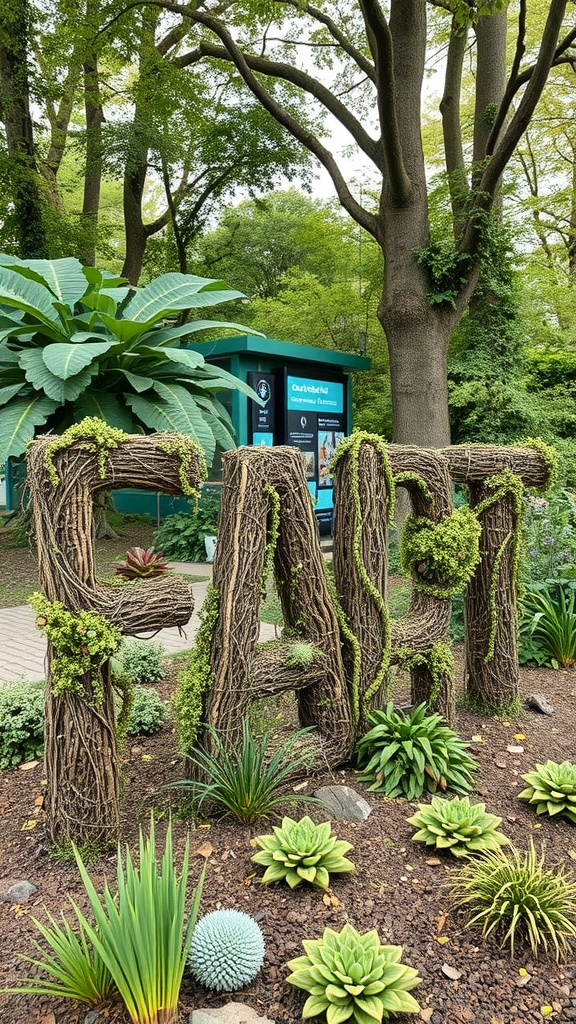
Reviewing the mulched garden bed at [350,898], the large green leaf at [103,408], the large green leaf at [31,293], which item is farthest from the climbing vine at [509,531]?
the large green leaf at [31,293]

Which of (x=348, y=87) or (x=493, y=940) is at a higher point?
(x=348, y=87)

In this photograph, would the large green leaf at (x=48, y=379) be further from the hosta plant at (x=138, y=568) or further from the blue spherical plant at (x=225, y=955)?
the blue spherical plant at (x=225, y=955)

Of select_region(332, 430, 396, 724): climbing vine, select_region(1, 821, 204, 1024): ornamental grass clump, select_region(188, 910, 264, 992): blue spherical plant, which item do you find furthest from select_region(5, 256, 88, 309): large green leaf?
select_region(188, 910, 264, 992): blue spherical plant

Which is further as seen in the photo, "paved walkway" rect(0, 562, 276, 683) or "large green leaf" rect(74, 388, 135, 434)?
"paved walkway" rect(0, 562, 276, 683)

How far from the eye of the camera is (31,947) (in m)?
1.80

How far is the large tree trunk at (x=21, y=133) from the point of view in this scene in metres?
10.5

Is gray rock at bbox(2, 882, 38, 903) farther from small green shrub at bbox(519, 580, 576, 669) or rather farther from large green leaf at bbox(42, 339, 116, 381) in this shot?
small green shrub at bbox(519, 580, 576, 669)

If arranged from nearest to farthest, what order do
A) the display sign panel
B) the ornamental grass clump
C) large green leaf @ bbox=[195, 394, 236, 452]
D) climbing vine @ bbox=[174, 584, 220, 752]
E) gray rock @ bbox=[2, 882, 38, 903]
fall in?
the ornamental grass clump
gray rock @ bbox=[2, 882, 38, 903]
climbing vine @ bbox=[174, 584, 220, 752]
large green leaf @ bbox=[195, 394, 236, 452]
the display sign panel

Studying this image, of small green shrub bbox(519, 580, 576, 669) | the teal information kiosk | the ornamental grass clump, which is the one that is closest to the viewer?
the ornamental grass clump

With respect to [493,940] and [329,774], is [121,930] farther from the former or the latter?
[329,774]

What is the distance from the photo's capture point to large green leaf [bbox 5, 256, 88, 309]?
12.6 feet

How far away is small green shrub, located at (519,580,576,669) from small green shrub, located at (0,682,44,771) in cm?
305

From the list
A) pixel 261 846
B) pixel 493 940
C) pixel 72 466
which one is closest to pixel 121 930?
pixel 261 846

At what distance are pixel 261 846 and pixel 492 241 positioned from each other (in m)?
7.84
